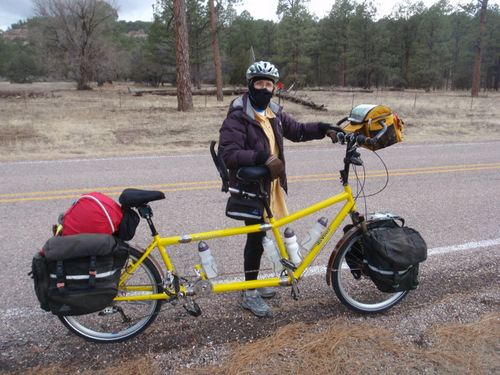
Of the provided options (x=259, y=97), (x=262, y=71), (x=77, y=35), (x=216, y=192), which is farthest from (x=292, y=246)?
(x=77, y=35)

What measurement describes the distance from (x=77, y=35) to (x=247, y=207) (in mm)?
43348

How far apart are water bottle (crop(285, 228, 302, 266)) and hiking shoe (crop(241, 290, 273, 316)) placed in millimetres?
491

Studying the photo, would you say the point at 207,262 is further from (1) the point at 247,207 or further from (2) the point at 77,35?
Answer: (2) the point at 77,35

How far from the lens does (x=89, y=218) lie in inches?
95.0

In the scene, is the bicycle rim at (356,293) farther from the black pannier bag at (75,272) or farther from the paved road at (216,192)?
the black pannier bag at (75,272)

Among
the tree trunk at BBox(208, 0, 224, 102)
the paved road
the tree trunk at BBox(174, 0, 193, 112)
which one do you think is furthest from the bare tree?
the paved road

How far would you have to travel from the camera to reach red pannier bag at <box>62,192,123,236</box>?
2410mm

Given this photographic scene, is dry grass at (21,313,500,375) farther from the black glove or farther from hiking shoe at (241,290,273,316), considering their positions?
the black glove

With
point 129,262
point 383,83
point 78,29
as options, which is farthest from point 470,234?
point 383,83

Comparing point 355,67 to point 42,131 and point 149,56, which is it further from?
point 42,131

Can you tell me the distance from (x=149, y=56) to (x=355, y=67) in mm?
31260

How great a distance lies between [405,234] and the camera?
288 centimetres

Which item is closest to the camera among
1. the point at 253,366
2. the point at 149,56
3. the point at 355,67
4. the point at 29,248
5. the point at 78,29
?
the point at 253,366

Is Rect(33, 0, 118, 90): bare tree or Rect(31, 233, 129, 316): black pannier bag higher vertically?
Rect(33, 0, 118, 90): bare tree
